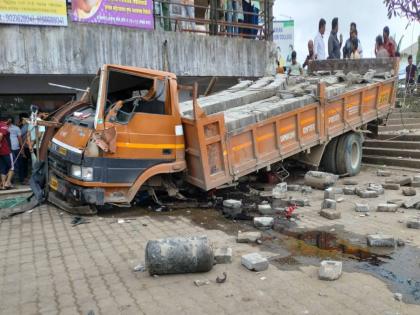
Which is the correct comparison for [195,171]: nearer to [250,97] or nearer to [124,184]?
[124,184]

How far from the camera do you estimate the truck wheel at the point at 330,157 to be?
959 centimetres

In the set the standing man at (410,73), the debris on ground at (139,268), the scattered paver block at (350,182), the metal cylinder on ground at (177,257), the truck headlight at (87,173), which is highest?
the standing man at (410,73)

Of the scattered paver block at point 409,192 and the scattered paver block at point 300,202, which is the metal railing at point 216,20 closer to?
the scattered paver block at point 300,202

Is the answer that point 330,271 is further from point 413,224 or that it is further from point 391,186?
point 391,186

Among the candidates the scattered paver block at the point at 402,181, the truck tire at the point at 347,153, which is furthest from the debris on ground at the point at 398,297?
the truck tire at the point at 347,153

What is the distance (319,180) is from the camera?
28.0 feet

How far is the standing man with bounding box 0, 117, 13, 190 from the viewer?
30.8ft

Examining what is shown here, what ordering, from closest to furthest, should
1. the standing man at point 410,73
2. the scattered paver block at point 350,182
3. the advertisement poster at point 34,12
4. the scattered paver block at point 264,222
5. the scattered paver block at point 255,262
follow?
1. the scattered paver block at point 255,262
2. the scattered paver block at point 264,222
3. the scattered paver block at point 350,182
4. the advertisement poster at point 34,12
5. the standing man at point 410,73

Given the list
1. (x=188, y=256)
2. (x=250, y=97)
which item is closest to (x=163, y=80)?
(x=250, y=97)

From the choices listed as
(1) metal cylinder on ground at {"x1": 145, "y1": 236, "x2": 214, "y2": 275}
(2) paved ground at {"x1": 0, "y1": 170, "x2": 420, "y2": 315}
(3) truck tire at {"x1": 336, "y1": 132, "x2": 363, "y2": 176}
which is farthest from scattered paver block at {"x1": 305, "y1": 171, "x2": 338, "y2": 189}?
(1) metal cylinder on ground at {"x1": 145, "y1": 236, "x2": 214, "y2": 275}

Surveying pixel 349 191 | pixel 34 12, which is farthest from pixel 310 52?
pixel 34 12

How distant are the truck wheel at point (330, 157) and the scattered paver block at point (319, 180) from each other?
0.92 metres

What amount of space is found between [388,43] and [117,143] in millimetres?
9233

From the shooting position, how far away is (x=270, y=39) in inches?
546
